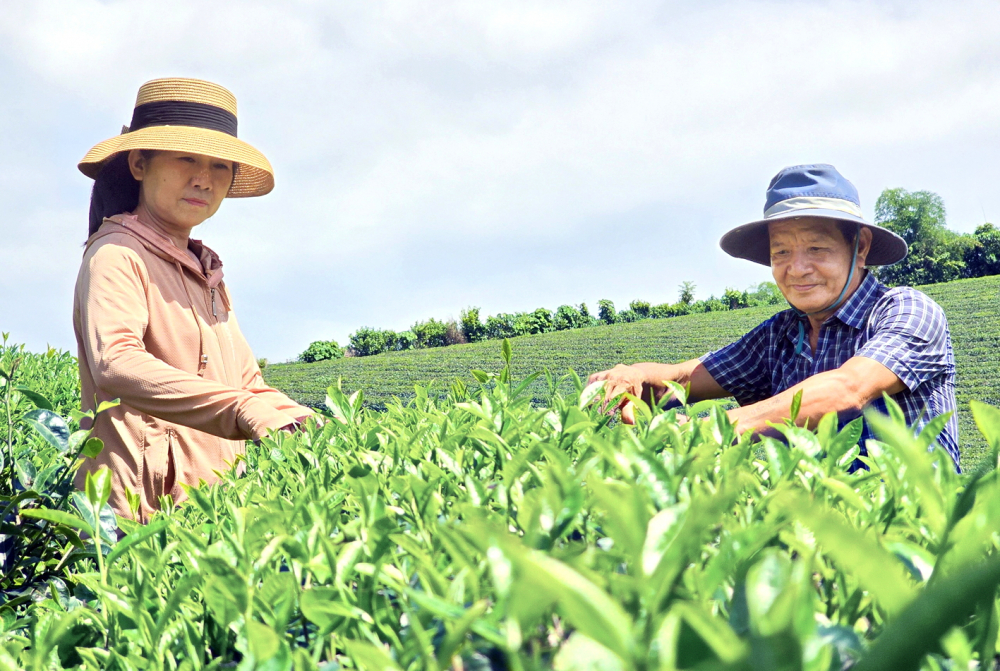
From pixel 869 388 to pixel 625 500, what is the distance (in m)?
2.54

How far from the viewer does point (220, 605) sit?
0.81m

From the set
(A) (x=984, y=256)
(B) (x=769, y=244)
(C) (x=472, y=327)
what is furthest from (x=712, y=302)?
(B) (x=769, y=244)

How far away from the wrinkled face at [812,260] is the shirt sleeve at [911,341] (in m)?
0.24

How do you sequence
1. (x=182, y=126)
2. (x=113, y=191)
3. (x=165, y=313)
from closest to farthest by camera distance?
(x=165, y=313), (x=182, y=126), (x=113, y=191)

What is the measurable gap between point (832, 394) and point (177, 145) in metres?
2.81

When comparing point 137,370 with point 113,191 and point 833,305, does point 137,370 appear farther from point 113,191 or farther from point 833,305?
point 833,305

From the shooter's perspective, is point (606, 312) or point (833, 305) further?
point (606, 312)

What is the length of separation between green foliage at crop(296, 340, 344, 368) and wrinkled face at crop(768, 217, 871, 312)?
30.1 m

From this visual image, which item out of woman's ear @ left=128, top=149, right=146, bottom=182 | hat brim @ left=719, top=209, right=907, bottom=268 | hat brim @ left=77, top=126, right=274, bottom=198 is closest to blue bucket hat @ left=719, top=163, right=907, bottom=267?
hat brim @ left=719, top=209, right=907, bottom=268

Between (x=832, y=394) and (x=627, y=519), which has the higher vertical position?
(x=627, y=519)

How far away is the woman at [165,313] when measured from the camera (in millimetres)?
2705

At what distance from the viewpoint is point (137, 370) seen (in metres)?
2.73

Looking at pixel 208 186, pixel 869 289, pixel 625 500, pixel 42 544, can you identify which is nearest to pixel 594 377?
pixel 869 289

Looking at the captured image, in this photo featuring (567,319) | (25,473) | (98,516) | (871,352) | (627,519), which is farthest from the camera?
(567,319)
